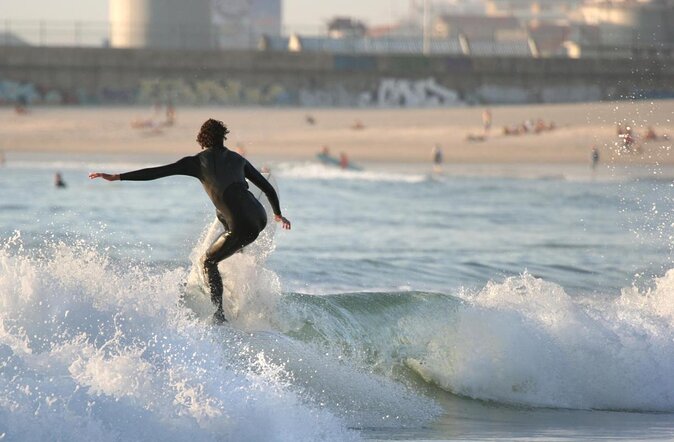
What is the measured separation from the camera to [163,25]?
6856 cm

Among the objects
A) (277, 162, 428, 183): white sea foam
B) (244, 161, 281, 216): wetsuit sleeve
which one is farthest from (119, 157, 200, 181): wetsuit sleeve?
(277, 162, 428, 183): white sea foam

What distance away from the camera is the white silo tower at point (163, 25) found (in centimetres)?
6750

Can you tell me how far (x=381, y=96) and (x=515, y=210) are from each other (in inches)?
1235

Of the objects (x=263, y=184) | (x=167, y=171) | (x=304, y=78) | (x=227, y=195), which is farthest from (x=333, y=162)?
(x=167, y=171)

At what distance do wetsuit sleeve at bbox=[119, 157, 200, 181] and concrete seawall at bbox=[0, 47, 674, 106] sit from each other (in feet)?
162

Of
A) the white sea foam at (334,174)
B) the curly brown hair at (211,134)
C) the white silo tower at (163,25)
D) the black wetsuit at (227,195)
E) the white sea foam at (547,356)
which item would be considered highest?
the white silo tower at (163,25)

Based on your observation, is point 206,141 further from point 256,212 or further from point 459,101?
point 459,101

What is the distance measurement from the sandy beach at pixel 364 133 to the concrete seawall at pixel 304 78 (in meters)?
1.22

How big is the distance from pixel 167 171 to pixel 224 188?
0.47 metres

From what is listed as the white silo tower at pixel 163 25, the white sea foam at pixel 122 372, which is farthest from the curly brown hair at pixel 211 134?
the white silo tower at pixel 163 25

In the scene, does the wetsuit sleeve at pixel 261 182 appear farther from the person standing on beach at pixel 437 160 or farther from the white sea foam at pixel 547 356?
the person standing on beach at pixel 437 160

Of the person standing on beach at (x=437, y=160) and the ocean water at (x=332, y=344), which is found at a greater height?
the ocean water at (x=332, y=344)

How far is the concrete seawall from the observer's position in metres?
57.9

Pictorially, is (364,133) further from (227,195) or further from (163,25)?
(227,195)
